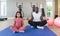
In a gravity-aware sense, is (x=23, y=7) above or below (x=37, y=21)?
above

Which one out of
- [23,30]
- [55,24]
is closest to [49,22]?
[55,24]

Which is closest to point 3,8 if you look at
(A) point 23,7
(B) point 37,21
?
(A) point 23,7

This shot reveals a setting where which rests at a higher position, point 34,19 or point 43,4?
point 43,4

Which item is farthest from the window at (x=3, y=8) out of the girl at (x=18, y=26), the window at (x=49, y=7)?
the girl at (x=18, y=26)

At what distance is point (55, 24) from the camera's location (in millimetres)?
4566

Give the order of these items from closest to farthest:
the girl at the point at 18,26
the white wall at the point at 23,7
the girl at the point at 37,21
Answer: the girl at the point at 18,26
the girl at the point at 37,21
the white wall at the point at 23,7

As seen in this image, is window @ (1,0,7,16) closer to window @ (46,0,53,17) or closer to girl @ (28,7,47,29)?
window @ (46,0,53,17)

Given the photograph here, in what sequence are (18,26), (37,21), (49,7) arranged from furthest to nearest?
1. (49,7)
2. (37,21)
3. (18,26)

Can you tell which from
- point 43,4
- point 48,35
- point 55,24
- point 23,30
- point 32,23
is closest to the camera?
point 48,35

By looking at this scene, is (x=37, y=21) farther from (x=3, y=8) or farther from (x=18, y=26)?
(x=3, y=8)

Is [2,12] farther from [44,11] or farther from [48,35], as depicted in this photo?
[48,35]

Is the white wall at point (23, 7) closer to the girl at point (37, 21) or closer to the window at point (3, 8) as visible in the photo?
the window at point (3, 8)

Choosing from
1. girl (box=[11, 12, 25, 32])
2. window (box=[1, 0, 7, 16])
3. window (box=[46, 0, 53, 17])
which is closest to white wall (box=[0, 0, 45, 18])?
window (box=[1, 0, 7, 16])

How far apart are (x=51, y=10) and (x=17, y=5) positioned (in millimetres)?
2101
